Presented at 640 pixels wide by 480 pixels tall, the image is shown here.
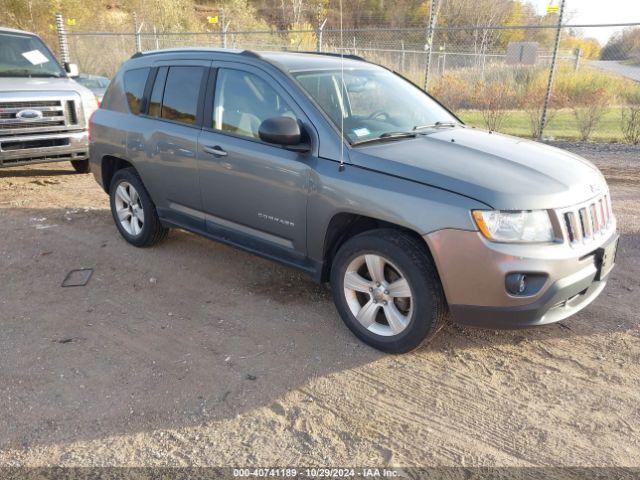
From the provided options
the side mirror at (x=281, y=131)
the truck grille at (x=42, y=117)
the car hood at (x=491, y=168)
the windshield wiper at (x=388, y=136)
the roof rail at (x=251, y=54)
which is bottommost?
the truck grille at (x=42, y=117)

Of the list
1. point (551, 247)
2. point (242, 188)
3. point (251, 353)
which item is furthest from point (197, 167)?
point (551, 247)

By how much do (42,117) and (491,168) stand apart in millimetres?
6608

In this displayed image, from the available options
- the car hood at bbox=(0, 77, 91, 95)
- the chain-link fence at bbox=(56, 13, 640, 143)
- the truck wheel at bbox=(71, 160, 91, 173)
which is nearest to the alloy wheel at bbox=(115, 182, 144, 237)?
the car hood at bbox=(0, 77, 91, 95)

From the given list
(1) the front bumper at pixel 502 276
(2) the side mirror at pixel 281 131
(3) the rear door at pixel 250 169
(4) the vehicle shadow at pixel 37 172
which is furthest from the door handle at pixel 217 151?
(4) the vehicle shadow at pixel 37 172

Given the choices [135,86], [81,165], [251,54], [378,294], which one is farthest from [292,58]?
[81,165]

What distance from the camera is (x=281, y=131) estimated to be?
133 inches

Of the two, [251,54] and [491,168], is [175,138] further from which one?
[491,168]

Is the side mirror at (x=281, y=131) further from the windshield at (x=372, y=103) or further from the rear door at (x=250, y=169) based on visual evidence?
the windshield at (x=372, y=103)

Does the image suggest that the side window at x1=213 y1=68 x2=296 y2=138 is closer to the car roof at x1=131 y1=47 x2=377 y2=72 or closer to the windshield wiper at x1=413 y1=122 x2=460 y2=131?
the car roof at x1=131 y1=47 x2=377 y2=72

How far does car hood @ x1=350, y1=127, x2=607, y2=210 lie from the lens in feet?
9.56

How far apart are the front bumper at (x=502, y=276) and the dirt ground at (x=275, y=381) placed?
45 centimetres

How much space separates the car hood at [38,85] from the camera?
7.28 m

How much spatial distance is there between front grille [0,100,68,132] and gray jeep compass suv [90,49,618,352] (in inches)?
129

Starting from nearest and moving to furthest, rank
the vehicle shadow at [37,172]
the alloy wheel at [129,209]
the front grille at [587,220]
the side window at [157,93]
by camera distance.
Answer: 1. the front grille at [587,220]
2. the side window at [157,93]
3. the alloy wheel at [129,209]
4. the vehicle shadow at [37,172]
